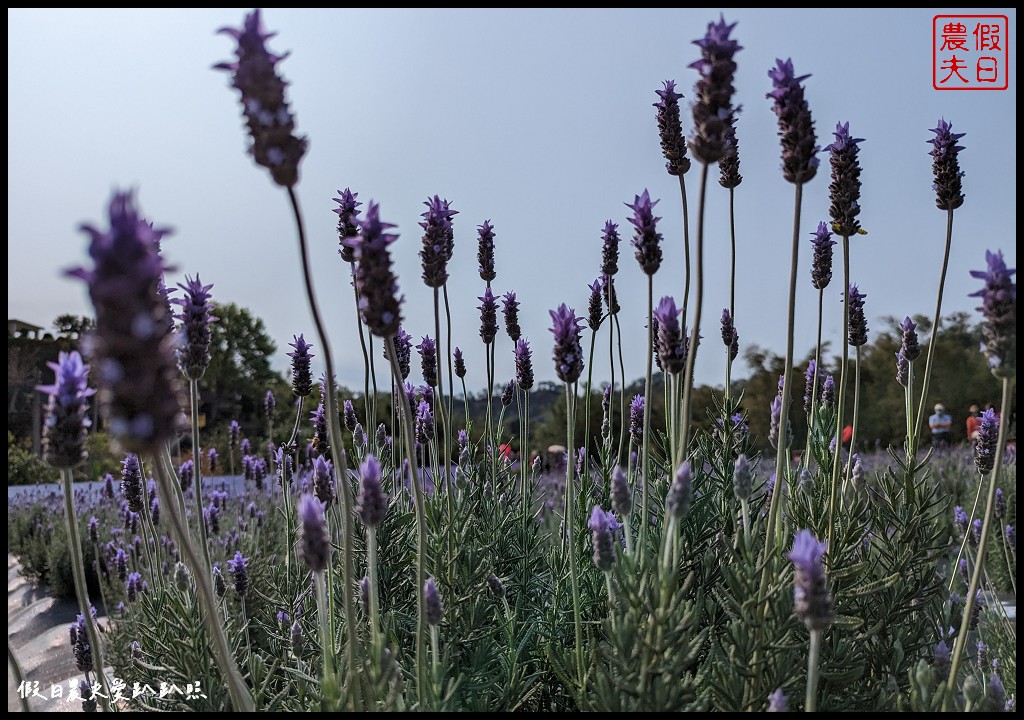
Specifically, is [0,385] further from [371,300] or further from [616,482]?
[616,482]

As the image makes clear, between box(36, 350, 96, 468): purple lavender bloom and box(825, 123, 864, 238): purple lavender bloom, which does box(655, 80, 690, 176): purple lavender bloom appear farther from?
box(36, 350, 96, 468): purple lavender bloom

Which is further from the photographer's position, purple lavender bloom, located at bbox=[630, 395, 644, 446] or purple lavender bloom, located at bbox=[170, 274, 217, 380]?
purple lavender bloom, located at bbox=[630, 395, 644, 446]

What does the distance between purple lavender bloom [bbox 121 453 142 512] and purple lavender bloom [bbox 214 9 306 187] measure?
5.47 ft

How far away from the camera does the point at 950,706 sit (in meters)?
1.76

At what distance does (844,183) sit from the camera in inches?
78.2

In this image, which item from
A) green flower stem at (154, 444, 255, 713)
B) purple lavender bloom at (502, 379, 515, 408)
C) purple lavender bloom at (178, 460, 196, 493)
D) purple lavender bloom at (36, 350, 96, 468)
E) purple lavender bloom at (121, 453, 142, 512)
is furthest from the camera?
purple lavender bloom at (178, 460, 196, 493)

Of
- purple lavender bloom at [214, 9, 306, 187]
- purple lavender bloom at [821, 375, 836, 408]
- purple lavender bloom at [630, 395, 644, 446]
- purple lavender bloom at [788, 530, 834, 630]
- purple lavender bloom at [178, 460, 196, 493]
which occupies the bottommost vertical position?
purple lavender bloom at [178, 460, 196, 493]

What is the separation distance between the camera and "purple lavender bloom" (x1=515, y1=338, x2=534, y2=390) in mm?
2828

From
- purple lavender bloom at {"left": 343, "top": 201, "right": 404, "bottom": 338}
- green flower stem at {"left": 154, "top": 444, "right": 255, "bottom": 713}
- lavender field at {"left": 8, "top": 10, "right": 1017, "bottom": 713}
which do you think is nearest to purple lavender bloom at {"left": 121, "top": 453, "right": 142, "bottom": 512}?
lavender field at {"left": 8, "top": 10, "right": 1017, "bottom": 713}

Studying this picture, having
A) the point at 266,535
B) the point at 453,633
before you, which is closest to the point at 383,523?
the point at 453,633

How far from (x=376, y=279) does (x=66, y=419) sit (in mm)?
704

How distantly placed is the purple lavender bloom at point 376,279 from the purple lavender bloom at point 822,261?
1.59m

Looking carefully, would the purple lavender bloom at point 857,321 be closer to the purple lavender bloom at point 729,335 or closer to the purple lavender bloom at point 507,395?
the purple lavender bloom at point 729,335

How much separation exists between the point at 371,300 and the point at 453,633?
1.19 meters
